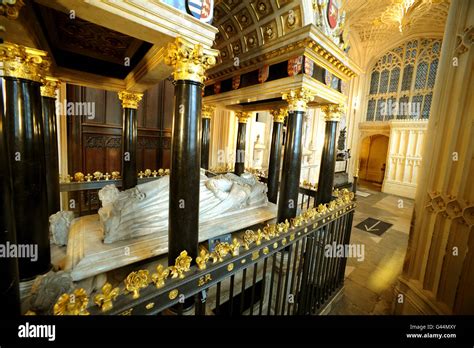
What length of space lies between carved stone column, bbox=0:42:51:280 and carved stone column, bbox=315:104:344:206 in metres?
4.66

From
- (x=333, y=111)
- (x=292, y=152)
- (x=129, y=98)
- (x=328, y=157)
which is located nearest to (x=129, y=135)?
(x=129, y=98)

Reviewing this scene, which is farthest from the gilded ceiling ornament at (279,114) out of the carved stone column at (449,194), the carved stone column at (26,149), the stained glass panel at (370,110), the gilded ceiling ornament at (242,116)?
the stained glass panel at (370,110)

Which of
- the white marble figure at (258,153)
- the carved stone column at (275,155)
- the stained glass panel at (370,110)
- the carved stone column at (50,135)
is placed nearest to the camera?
the carved stone column at (50,135)

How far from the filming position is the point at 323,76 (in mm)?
3674

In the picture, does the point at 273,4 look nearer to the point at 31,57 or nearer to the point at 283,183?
the point at 283,183

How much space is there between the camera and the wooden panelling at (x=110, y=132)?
525 centimetres

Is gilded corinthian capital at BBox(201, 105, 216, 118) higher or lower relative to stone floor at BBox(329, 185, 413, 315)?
higher

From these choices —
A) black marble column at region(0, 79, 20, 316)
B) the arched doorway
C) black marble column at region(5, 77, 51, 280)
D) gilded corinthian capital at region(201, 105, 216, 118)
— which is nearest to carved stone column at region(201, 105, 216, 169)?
gilded corinthian capital at region(201, 105, 216, 118)

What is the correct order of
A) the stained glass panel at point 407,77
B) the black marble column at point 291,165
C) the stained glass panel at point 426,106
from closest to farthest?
the black marble column at point 291,165 < the stained glass panel at point 426,106 < the stained glass panel at point 407,77

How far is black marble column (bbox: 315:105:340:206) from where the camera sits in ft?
14.2

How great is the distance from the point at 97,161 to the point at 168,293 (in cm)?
582

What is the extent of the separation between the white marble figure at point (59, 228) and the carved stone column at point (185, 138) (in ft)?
6.57

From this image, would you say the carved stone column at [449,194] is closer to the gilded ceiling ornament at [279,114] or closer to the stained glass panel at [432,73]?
the gilded ceiling ornament at [279,114]

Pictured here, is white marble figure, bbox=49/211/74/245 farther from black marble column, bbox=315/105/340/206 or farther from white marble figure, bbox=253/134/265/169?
white marble figure, bbox=253/134/265/169
